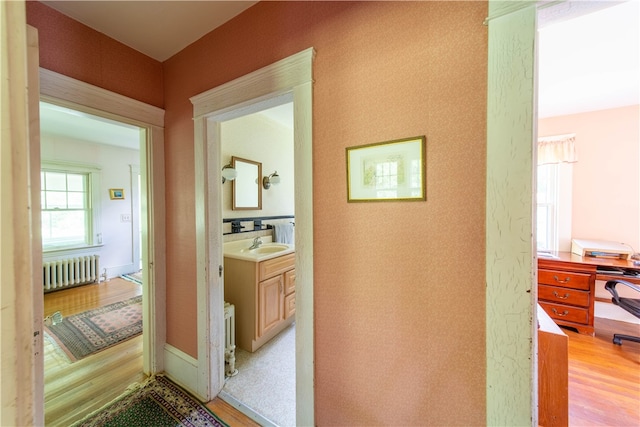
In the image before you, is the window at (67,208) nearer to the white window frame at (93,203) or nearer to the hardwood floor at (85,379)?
the white window frame at (93,203)

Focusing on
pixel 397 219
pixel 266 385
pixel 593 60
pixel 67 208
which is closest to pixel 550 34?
pixel 593 60

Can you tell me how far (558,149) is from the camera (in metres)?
2.89

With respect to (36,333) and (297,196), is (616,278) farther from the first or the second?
(36,333)

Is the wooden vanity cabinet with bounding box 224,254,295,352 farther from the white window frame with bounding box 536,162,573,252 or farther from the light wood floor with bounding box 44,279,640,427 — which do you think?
the white window frame with bounding box 536,162,573,252

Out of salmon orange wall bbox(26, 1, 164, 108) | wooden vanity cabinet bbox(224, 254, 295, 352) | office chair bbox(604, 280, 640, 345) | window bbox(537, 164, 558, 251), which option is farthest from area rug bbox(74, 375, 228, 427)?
window bbox(537, 164, 558, 251)

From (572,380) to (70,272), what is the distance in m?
6.49

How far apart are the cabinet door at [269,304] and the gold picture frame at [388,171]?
1.51 meters

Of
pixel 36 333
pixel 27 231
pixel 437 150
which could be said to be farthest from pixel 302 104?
pixel 36 333

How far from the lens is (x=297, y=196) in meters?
1.21

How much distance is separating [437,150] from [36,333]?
5.12 ft

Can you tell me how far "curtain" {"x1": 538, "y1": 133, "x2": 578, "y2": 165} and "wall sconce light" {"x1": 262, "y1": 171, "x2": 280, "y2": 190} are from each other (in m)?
3.45

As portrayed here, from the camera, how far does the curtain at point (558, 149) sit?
280 cm

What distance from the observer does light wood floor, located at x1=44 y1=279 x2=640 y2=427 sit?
1.54 m

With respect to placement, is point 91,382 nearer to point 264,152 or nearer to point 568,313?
point 264,152
